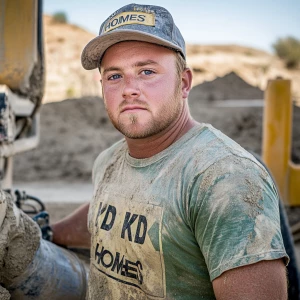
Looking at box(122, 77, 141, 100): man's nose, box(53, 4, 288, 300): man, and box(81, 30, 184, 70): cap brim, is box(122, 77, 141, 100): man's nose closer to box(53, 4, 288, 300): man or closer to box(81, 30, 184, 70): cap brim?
box(53, 4, 288, 300): man

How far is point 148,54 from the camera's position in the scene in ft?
6.09

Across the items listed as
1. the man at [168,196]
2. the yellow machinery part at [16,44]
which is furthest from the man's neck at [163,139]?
the yellow machinery part at [16,44]

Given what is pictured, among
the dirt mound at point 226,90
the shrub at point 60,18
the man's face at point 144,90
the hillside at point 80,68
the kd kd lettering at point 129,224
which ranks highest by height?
the shrub at point 60,18

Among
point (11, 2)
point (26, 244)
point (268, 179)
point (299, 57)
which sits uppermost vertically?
point (299, 57)

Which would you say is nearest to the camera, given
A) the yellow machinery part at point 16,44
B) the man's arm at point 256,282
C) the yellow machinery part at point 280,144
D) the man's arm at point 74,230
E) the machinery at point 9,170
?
the man's arm at point 256,282

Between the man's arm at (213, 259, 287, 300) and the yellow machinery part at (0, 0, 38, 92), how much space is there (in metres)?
1.84

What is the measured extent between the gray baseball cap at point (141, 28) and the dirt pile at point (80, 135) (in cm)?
609

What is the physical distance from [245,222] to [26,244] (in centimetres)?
100

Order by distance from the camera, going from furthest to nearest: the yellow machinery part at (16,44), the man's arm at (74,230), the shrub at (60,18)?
the shrub at (60,18), the yellow machinery part at (16,44), the man's arm at (74,230)

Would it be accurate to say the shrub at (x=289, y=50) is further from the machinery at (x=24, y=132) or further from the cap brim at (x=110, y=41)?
the cap brim at (x=110, y=41)

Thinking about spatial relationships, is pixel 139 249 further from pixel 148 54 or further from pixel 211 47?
pixel 211 47

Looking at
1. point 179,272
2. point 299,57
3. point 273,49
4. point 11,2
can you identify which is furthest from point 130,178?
point 273,49

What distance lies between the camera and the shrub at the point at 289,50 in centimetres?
3681

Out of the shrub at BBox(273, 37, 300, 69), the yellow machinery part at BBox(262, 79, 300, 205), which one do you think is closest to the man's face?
the yellow machinery part at BBox(262, 79, 300, 205)
